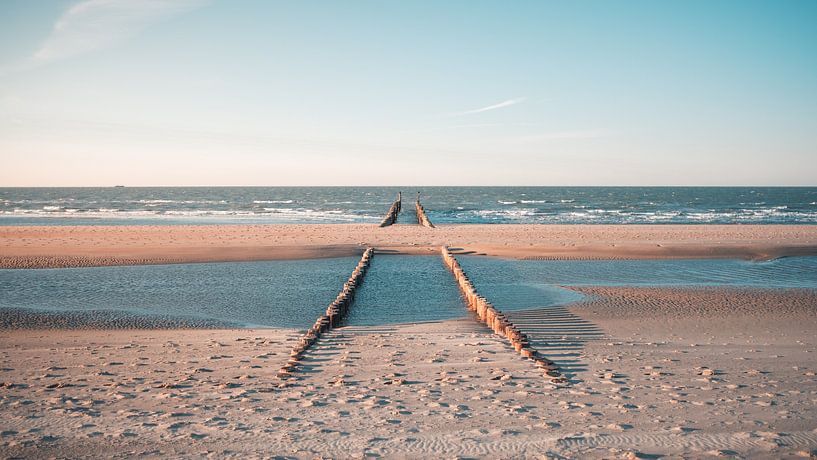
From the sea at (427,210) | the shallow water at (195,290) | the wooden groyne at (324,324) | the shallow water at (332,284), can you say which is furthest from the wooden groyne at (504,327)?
the sea at (427,210)

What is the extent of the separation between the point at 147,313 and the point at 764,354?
10.6 metres

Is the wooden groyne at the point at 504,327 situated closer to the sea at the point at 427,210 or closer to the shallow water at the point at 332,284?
the shallow water at the point at 332,284

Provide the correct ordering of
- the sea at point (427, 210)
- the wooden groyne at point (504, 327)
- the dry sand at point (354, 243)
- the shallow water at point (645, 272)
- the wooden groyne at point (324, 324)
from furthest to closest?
the sea at point (427, 210) < the dry sand at point (354, 243) < the shallow water at point (645, 272) < the wooden groyne at point (324, 324) < the wooden groyne at point (504, 327)

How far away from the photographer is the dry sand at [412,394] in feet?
16.5

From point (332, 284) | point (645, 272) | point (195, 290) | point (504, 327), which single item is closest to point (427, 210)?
point (645, 272)

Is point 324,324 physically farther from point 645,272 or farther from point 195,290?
point 645,272

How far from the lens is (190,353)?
820 cm

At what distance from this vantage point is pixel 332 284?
49.3ft

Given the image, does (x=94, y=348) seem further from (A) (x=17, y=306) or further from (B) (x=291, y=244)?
(B) (x=291, y=244)

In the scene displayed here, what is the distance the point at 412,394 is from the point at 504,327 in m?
3.27

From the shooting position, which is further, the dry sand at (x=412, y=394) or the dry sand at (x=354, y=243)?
the dry sand at (x=354, y=243)

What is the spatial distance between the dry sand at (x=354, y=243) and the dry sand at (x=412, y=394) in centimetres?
1077

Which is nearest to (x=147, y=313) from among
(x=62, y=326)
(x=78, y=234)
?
(x=62, y=326)

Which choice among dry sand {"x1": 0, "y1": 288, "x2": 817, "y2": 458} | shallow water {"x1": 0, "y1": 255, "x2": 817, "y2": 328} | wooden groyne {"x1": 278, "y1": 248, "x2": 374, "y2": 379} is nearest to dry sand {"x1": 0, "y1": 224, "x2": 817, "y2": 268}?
shallow water {"x1": 0, "y1": 255, "x2": 817, "y2": 328}
